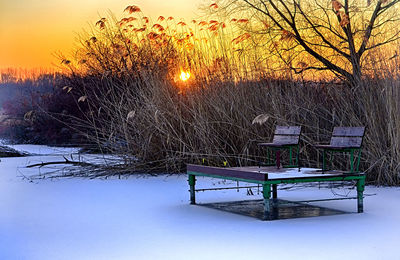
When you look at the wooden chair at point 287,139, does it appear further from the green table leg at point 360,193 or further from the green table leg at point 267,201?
the green table leg at point 267,201

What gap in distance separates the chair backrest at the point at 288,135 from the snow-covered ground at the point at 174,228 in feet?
2.21

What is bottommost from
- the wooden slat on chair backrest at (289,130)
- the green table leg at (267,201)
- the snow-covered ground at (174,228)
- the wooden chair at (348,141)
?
the snow-covered ground at (174,228)

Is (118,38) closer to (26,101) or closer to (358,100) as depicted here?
(358,100)

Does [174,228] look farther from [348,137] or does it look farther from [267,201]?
[348,137]

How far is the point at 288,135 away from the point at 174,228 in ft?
6.59

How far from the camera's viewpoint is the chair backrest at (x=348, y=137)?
6.09 m

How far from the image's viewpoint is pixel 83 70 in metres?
13.1

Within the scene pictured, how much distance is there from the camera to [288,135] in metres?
→ 6.87

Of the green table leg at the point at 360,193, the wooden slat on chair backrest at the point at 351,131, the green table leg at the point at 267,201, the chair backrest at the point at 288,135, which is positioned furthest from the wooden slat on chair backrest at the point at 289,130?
the green table leg at the point at 267,201

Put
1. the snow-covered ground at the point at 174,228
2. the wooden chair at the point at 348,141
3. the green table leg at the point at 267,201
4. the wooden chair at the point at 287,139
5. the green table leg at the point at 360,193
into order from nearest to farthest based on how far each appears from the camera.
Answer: the snow-covered ground at the point at 174,228 → the green table leg at the point at 267,201 → the green table leg at the point at 360,193 → the wooden chair at the point at 348,141 → the wooden chair at the point at 287,139

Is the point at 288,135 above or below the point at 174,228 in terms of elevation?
above

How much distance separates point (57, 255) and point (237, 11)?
23.3 ft

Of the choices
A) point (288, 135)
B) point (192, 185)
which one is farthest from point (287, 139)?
point (192, 185)

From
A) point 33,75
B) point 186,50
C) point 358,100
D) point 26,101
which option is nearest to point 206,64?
point 186,50
